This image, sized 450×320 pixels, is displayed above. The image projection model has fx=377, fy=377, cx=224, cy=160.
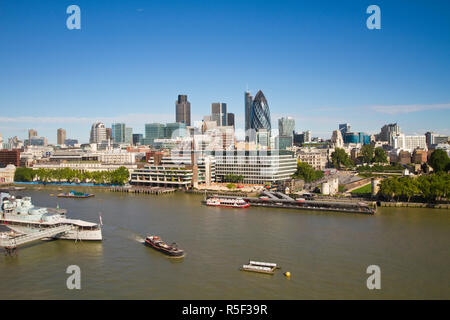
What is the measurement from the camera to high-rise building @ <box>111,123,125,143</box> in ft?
507

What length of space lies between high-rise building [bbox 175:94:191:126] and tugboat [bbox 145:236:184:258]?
149m

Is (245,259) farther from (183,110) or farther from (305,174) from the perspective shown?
(183,110)

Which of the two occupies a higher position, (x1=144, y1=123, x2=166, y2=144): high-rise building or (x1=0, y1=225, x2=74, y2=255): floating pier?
(x1=144, y1=123, x2=166, y2=144): high-rise building

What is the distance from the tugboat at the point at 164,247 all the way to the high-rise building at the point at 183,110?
148721 millimetres

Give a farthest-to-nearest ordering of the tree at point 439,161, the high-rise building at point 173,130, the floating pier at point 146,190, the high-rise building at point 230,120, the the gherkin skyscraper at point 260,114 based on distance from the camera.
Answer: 1. the high-rise building at point 230,120
2. the high-rise building at point 173,130
3. the the gherkin skyscraper at point 260,114
4. the tree at point 439,161
5. the floating pier at point 146,190

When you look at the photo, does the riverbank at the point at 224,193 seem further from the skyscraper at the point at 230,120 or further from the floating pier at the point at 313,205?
the skyscraper at the point at 230,120

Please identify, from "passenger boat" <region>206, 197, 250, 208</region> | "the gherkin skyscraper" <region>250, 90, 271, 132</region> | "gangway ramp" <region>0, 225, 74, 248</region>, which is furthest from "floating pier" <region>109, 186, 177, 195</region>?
"the gherkin skyscraper" <region>250, 90, 271, 132</region>

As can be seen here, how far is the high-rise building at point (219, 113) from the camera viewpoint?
533 ft

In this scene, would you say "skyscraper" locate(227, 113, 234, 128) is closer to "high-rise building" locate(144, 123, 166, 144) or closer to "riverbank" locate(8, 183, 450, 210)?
"high-rise building" locate(144, 123, 166, 144)

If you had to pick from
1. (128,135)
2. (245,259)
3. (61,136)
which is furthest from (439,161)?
(61,136)

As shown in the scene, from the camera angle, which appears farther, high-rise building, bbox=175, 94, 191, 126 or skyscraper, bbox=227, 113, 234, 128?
skyscraper, bbox=227, 113, 234, 128

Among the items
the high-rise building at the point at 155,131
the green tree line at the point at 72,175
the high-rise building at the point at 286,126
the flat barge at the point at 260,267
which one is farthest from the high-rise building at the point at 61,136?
the flat barge at the point at 260,267

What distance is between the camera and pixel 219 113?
167625 mm

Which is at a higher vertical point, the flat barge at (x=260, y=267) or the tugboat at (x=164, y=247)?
the tugboat at (x=164, y=247)
